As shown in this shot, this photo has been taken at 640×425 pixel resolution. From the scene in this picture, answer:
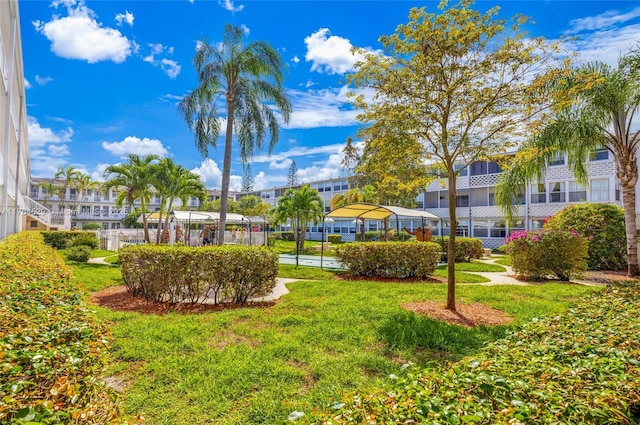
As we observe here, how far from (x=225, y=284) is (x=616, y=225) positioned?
14632 mm

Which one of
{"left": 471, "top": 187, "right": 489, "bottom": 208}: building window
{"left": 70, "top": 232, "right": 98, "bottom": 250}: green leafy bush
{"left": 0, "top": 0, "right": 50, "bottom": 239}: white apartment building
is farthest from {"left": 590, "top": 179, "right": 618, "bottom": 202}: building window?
{"left": 70, "top": 232, "right": 98, "bottom": 250}: green leafy bush

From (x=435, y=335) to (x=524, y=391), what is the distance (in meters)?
3.39

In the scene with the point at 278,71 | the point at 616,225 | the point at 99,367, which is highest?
the point at 278,71

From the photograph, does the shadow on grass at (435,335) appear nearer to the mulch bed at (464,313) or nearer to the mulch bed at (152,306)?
the mulch bed at (464,313)

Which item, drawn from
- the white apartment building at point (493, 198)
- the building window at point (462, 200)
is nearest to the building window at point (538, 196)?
the white apartment building at point (493, 198)

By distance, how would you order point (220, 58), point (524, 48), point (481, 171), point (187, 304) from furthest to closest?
point (481, 171) → point (220, 58) → point (187, 304) → point (524, 48)

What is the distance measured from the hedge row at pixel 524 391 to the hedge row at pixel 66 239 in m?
23.1

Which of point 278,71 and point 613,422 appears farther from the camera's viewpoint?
point 278,71

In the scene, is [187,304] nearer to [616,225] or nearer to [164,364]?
[164,364]

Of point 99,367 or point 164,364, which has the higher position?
point 99,367

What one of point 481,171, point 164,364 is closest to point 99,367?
point 164,364

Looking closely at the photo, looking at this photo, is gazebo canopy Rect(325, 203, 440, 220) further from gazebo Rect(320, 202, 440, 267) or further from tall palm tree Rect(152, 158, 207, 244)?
tall palm tree Rect(152, 158, 207, 244)

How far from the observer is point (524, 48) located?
6.48 meters

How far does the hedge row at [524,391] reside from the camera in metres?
1.89
